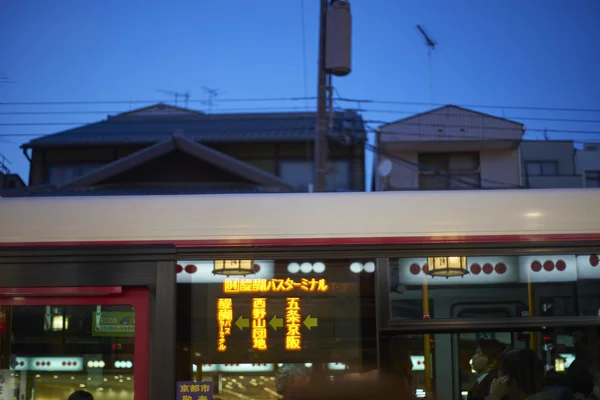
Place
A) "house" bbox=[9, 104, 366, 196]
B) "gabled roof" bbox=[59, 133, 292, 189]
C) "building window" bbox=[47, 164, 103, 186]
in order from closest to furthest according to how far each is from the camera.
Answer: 1. "gabled roof" bbox=[59, 133, 292, 189]
2. "house" bbox=[9, 104, 366, 196]
3. "building window" bbox=[47, 164, 103, 186]

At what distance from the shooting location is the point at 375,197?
457 centimetres

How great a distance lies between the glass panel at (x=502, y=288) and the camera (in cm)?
438

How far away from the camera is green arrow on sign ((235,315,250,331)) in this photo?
4426mm

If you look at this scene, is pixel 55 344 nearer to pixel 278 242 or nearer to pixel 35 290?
pixel 35 290

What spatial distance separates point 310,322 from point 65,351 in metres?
1.49

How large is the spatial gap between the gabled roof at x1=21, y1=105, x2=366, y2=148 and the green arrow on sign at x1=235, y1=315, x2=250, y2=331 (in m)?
19.9

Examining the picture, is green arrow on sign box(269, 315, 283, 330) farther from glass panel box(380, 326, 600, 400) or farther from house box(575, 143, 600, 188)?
house box(575, 143, 600, 188)

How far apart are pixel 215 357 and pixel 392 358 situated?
1051 mm

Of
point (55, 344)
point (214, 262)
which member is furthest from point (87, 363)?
point (214, 262)

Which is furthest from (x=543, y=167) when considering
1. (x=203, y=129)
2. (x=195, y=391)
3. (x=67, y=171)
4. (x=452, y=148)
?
(x=195, y=391)

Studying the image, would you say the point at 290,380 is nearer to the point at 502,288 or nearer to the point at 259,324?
the point at 259,324

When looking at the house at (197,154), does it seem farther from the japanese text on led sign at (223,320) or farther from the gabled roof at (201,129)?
the japanese text on led sign at (223,320)

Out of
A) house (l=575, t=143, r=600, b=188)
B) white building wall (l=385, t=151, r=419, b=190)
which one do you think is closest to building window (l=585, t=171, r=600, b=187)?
house (l=575, t=143, r=600, b=188)

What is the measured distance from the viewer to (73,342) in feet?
14.5
